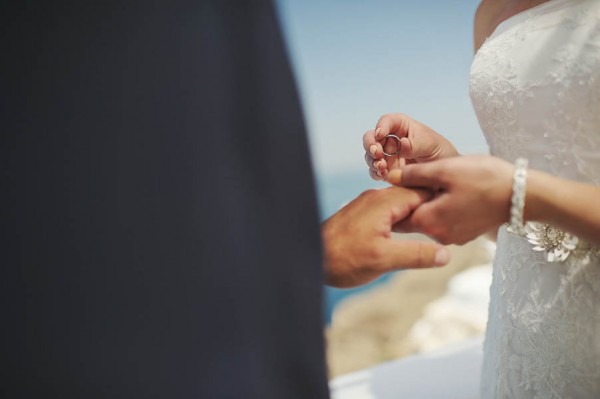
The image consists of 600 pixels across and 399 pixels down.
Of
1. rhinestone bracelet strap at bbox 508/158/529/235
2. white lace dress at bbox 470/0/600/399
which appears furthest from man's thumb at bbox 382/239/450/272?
white lace dress at bbox 470/0/600/399

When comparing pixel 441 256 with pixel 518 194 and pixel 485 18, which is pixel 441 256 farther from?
pixel 485 18

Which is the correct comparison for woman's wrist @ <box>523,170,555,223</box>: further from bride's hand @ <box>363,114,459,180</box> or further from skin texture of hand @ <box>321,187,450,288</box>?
bride's hand @ <box>363,114,459,180</box>

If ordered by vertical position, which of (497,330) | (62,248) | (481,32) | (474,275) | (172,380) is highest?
(481,32)

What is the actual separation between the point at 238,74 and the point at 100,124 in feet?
0.43

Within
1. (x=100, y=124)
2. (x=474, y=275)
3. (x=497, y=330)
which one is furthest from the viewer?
(x=474, y=275)

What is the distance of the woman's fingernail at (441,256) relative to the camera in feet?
1.87

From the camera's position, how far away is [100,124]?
0.38 meters

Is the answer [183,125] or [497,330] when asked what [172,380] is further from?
[497,330]

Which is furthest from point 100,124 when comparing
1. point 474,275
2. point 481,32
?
point 474,275

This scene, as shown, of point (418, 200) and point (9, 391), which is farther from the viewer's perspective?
point (418, 200)

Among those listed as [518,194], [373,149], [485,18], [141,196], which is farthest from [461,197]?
[485,18]

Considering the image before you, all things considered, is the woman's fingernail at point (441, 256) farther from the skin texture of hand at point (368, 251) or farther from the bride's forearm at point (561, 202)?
the bride's forearm at point (561, 202)

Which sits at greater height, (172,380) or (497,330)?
(172,380)

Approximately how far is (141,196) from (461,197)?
1.42 ft
